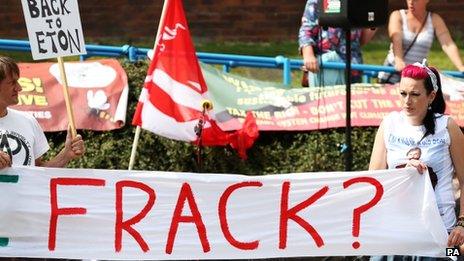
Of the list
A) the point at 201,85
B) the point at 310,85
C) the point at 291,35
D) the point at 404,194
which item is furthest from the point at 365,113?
the point at 291,35

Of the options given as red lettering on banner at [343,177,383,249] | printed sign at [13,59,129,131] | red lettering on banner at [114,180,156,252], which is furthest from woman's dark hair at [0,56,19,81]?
printed sign at [13,59,129,131]

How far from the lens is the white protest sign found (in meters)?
7.02

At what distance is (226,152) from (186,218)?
2555 millimetres

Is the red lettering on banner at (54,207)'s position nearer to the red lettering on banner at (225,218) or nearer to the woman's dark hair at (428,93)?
the red lettering on banner at (225,218)

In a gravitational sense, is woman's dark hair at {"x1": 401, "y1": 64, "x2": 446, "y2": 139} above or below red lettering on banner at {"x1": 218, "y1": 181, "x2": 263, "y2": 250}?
above

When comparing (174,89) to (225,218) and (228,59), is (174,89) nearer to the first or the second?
(228,59)

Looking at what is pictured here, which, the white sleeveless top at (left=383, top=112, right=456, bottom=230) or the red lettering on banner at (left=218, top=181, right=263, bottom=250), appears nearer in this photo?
the white sleeveless top at (left=383, top=112, right=456, bottom=230)

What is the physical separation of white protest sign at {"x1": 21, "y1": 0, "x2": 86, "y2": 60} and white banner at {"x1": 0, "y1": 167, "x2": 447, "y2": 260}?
76cm

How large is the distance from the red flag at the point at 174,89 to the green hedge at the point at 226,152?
380mm

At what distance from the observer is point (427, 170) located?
6.58m

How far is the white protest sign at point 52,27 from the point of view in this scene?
23.0 feet

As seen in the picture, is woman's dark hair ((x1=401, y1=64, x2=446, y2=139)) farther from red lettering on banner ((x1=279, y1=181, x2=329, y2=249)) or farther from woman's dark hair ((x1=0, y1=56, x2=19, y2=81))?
woman's dark hair ((x1=0, y1=56, x2=19, y2=81))

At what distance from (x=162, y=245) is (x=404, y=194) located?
1.34 meters

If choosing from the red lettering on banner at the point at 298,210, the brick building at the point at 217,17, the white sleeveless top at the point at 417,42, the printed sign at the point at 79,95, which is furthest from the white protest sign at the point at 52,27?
the brick building at the point at 217,17
